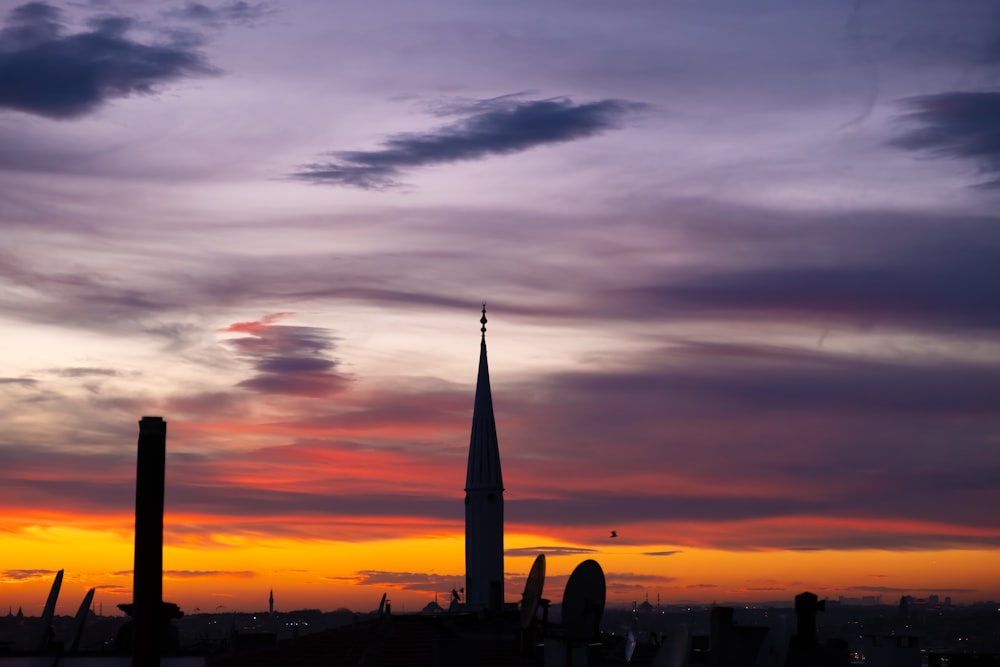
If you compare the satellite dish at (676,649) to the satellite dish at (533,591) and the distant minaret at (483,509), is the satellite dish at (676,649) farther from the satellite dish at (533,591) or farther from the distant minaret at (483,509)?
the distant minaret at (483,509)

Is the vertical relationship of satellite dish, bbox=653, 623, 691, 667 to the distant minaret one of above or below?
below

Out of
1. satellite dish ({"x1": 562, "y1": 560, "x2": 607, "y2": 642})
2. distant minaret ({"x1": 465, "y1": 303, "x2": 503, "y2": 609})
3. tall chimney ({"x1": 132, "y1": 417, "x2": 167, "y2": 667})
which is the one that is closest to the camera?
tall chimney ({"x1": 132, "y1": 417, "x2": 167, "y2": 667})

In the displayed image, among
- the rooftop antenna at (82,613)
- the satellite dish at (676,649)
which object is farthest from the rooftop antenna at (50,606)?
the satellite dish at (676,649)

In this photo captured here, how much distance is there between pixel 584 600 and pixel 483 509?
288 ft

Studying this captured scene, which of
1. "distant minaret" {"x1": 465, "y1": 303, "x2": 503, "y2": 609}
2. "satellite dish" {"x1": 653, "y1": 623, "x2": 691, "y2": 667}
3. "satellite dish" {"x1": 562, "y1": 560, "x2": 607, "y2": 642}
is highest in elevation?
"distant minaret" {"x1": 465, "y1": 303, "x2": 503, "y2": 609}

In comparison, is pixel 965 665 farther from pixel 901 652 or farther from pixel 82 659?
pixel 82 659

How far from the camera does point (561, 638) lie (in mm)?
44594

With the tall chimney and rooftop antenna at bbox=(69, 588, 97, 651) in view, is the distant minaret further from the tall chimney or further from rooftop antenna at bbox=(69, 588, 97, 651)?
the tall chimney

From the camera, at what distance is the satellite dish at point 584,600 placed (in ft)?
146

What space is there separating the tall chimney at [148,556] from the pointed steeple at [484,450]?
9232 centimetres

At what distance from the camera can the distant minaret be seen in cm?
13112

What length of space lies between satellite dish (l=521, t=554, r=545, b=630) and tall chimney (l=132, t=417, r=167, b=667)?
11673mm

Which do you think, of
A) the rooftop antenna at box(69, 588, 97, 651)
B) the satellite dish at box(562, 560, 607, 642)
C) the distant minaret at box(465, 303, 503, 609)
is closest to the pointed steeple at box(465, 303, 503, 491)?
the distant minaret at box(465, 303, 503, 609)

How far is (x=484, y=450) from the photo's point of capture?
133 metres
